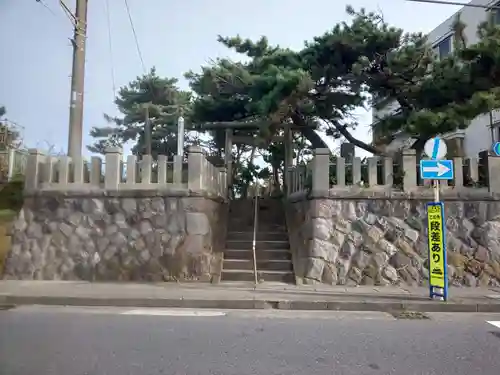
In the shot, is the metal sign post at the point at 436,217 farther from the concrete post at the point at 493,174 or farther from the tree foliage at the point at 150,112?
the tree foliage at the point at 150,112

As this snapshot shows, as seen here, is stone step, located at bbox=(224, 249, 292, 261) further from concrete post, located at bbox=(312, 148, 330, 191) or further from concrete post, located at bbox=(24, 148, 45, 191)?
concrete post, located at bbox=(24, 148, 45, 191)

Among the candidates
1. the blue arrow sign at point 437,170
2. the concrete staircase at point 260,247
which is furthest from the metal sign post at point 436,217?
the concrete staircase at point 260,247

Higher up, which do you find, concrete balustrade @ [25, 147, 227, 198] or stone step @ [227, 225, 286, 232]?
concrete balustrade @ [25, 147, 227, 198]

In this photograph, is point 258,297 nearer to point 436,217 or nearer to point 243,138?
point 436,217

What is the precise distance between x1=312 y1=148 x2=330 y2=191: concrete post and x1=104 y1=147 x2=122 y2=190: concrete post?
4749mm

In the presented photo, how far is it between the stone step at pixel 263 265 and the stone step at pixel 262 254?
0.74ft

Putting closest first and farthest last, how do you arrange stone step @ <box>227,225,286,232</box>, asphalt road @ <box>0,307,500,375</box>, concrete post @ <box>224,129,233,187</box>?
asphalt road @ <box>0,307,500,375</box>, stone step @ <box>227,225,286,232</box>, concrete post @ <box>224,129,233,187</box>

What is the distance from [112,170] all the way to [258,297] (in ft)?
16.3

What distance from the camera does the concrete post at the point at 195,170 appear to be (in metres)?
10.4

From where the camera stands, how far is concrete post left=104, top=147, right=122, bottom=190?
10492 millimetres

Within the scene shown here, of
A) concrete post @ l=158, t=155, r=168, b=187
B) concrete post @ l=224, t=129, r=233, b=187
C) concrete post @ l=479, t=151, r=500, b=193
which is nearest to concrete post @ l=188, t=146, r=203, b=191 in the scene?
concrete post @ l=158, t=155, r=168, b=187

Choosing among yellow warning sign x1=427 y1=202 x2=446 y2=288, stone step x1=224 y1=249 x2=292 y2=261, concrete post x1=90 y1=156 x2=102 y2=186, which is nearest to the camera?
yellow warning sign x1=427 y1=202 x2=446 y2=288

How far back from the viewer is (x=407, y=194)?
994 cm

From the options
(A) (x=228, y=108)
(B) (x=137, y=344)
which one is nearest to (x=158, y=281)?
(B) (x=137, y=344)
